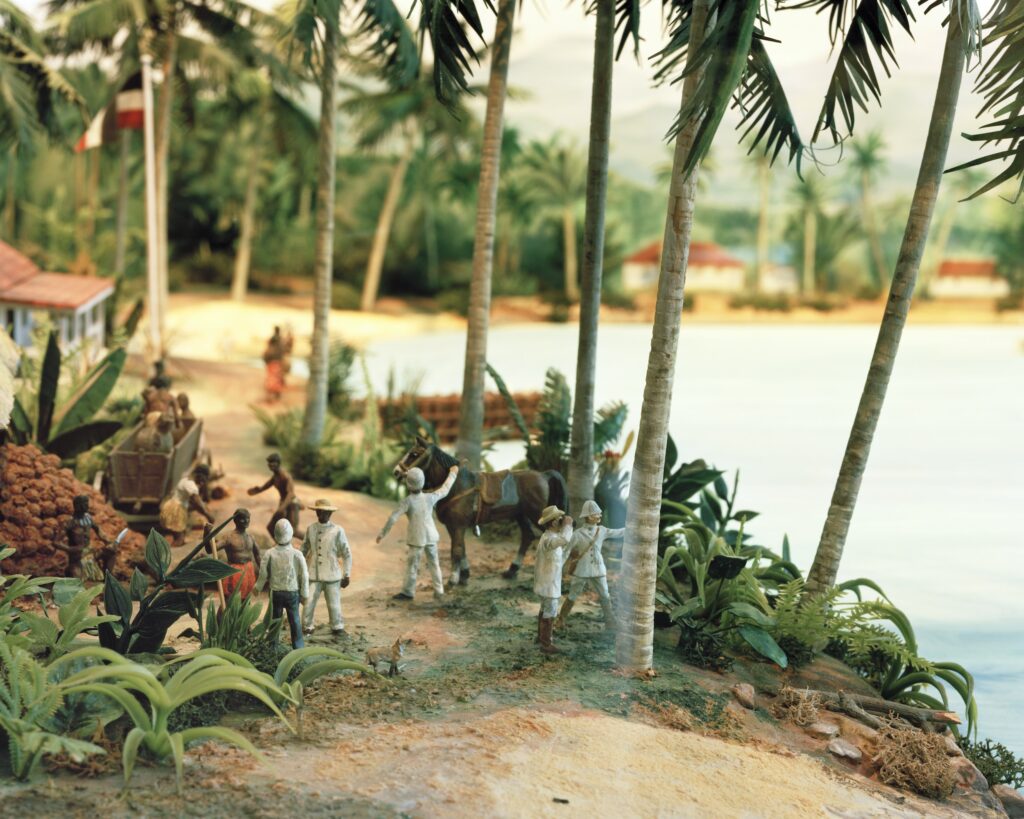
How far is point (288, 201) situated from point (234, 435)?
2580 centimetres

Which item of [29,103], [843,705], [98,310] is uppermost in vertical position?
[29,103]

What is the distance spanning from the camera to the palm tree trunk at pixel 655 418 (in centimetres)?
756

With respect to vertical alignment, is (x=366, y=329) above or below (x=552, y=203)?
below

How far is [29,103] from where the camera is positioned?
48.4ft

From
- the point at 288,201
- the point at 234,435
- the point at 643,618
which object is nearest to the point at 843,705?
the point at 643,618

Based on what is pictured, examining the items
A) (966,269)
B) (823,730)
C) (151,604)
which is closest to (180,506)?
(151,604)

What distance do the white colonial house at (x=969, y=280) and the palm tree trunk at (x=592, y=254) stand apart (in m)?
43.2

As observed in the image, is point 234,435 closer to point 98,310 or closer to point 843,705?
point 98,310

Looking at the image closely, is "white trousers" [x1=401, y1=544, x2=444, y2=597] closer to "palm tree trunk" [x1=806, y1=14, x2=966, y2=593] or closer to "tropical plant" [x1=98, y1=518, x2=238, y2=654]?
"tropical plant" [x1=98, y1=518, x2=238, y2=654]

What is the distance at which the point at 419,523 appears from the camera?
9.43 metres

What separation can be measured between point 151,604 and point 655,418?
371cm

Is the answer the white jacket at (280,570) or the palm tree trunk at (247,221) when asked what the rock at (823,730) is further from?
the palm tree trunk at (247,221)

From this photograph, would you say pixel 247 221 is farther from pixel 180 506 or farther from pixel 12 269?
pixel 180 506

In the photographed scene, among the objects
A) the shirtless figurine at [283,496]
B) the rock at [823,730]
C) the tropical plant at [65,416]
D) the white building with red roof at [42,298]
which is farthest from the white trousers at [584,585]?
the white building with red roof at [42,298]
